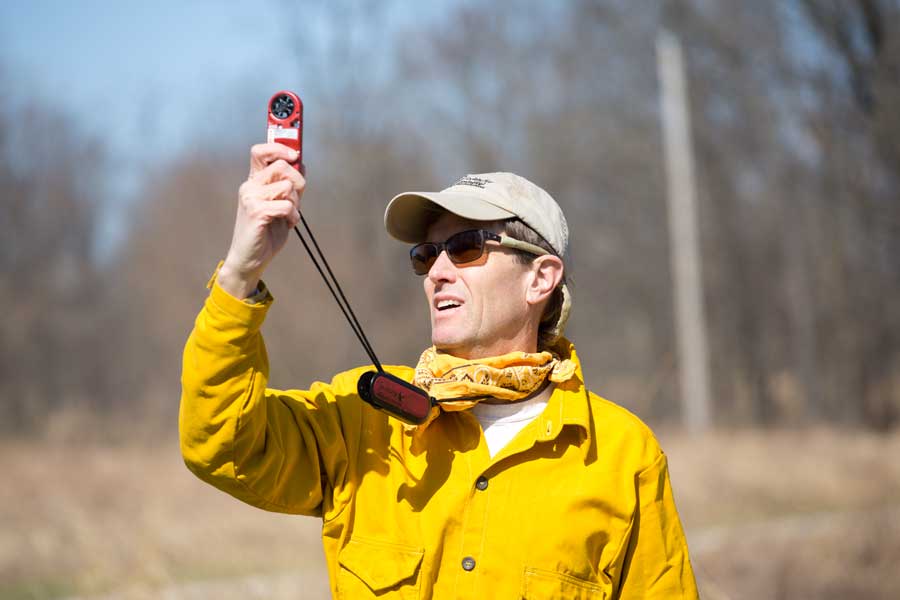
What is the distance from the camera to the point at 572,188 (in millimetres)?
25312

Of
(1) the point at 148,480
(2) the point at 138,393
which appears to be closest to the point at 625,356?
(2) the point at 138,393

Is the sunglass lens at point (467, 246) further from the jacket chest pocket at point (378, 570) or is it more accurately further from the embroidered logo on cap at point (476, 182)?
the jacket chest pocket at point (378, 570)

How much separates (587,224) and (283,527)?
17.0 meters

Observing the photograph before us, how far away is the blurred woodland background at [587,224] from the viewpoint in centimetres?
1900

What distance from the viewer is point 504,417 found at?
114 inches

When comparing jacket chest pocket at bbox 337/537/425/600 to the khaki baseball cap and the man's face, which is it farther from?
the khaki baseball cap

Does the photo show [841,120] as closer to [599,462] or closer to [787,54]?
[787,54]

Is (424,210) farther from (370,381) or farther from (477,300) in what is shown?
(370,381)

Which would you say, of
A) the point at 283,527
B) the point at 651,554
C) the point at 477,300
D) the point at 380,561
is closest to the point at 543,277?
the point at 477,300

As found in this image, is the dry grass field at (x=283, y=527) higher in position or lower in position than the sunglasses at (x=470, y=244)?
lower

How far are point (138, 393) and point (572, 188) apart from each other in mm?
11195

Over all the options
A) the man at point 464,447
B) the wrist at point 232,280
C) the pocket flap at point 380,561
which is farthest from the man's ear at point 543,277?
the wrist at point 232,280

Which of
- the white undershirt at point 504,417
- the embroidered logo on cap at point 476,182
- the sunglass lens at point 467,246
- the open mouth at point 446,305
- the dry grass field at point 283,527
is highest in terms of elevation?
the embroidered logo on cap at point 476,182

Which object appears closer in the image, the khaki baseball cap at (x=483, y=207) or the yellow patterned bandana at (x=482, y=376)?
the yellow patterned bandana at (x=482, y=376)
